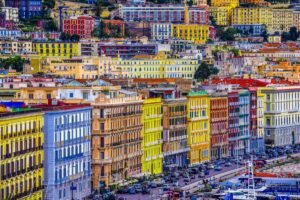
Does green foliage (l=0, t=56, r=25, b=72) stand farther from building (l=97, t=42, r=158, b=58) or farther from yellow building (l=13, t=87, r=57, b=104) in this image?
yellow building (l=13, t=87, r=57, b=104)

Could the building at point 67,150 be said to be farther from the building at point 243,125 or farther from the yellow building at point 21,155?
the building at point 243,125

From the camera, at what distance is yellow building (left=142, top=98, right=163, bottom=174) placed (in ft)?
328

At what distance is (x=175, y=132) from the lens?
10612 centimetres

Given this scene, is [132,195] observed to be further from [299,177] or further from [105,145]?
[299,177]

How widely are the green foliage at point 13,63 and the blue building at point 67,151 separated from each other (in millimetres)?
65760

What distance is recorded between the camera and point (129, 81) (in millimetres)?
118812

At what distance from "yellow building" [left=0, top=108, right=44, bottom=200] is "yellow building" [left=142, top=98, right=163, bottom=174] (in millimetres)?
17492

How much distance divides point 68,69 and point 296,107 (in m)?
28.1

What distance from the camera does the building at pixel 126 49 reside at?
191 metres

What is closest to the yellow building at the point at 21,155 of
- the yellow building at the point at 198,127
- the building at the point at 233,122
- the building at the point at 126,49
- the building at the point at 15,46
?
the yellow building at the point at 198,127

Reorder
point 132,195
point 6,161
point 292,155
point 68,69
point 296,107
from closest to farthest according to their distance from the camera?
1. point 6,161
2. point 132,195
3. point 292,155
4. point 296,107
5. point 68,69

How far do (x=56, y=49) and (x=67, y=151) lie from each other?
10227 centimetres

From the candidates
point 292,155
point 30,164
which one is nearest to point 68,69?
point 292,155

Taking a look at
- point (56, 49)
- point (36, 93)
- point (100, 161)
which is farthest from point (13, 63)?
point (100, 161)
